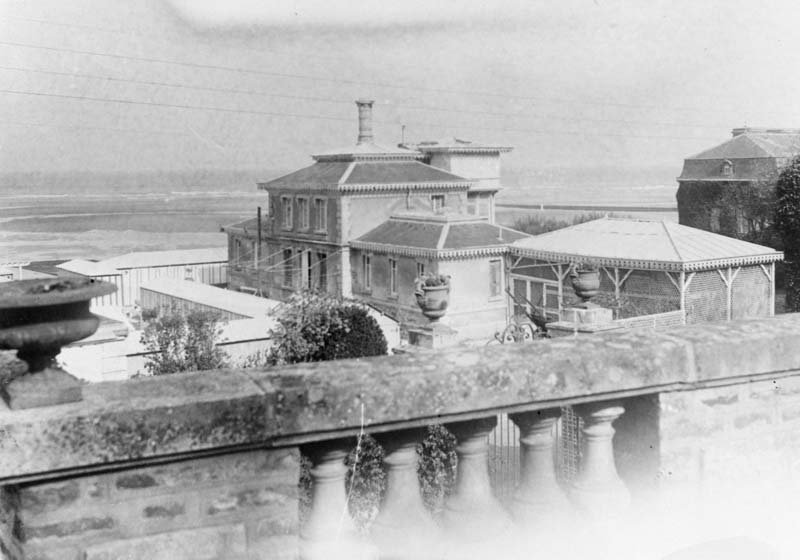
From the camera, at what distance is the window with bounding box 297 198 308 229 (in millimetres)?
35656

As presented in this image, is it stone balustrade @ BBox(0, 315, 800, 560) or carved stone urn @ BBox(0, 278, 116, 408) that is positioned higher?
carved stone urn @ BBox(0, 278, 116, 408)

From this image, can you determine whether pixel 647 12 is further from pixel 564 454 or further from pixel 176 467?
pixel 176 467

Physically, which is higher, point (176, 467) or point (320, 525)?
point (176, 467)

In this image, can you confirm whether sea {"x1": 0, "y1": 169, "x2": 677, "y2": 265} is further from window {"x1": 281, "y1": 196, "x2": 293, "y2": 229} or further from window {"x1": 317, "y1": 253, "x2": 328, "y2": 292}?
window {"x1": 317, "y1": 253, "x2": 328, "y2": 292}

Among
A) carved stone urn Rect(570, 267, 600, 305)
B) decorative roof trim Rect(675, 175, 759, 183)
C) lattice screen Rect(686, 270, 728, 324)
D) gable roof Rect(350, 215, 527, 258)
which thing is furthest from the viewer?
decorative roof trim Rect(675, 175, 759, 183)

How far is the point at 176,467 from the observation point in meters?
2.55

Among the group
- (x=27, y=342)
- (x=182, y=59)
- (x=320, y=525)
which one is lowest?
(x=320, y=525)

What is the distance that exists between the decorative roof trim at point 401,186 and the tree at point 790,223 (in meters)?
12.2

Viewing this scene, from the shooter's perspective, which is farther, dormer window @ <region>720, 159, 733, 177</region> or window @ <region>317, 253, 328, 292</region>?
dormer window @ <region>720, 159, 733, 177</region>

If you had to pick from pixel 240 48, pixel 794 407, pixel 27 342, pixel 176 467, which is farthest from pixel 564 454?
pixel 240 48

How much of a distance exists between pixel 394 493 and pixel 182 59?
38632mm

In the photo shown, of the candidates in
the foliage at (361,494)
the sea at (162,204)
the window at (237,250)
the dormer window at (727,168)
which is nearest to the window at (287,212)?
the window at (237,250)

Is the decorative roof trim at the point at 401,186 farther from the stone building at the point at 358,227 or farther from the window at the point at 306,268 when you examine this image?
the window at the point at 306,268

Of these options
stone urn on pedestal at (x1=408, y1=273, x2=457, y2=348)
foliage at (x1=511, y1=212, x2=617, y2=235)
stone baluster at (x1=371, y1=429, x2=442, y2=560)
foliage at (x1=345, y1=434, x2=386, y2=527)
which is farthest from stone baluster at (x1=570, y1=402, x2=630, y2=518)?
foliage at (x1=511, y1=212, x2=617, y2=235)
